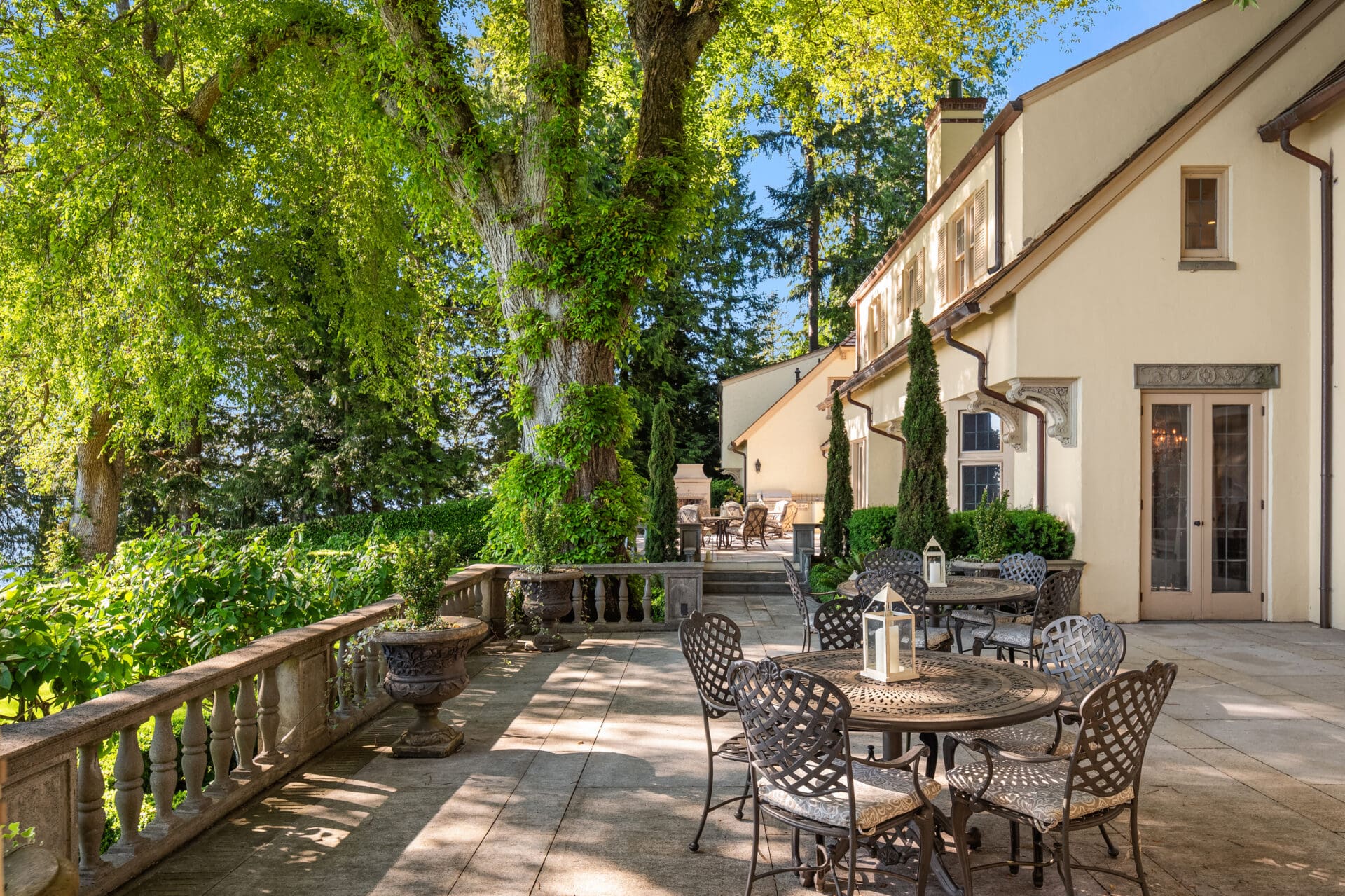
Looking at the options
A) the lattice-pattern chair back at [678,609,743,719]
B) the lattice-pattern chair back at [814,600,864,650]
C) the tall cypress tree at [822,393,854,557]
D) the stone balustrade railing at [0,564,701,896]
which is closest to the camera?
the stone balustrade railing at [0,564,701,896]

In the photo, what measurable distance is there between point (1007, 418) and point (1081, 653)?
8.44 m

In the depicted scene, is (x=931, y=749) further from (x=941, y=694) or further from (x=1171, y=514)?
(x=1171, y=514)

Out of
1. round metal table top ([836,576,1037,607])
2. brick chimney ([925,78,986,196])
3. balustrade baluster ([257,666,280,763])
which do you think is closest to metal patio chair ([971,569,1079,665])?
round metal table top ([836,576,1037,607])

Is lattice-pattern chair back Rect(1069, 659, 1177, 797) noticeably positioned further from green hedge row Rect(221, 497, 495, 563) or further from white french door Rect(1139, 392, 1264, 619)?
green hedge row Rect(221, 497, 495, 563)

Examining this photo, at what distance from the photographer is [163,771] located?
4.38 m

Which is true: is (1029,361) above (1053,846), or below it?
above

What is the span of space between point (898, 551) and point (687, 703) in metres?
3.32

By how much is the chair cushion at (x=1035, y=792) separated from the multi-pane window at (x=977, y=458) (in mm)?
10698

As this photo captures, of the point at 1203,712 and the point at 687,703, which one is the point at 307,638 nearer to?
the point at 687,703

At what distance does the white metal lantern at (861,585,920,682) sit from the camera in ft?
14.3

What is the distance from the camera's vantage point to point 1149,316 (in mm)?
11492

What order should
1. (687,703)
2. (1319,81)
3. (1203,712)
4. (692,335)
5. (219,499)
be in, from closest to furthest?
(1203,712)
(687,703)
(1319,81)
(219,499)
(692,335)

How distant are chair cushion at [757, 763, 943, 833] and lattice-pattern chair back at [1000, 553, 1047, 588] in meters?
5.34

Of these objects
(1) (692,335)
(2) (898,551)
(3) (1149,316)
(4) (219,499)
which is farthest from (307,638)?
(1) (692,335)
